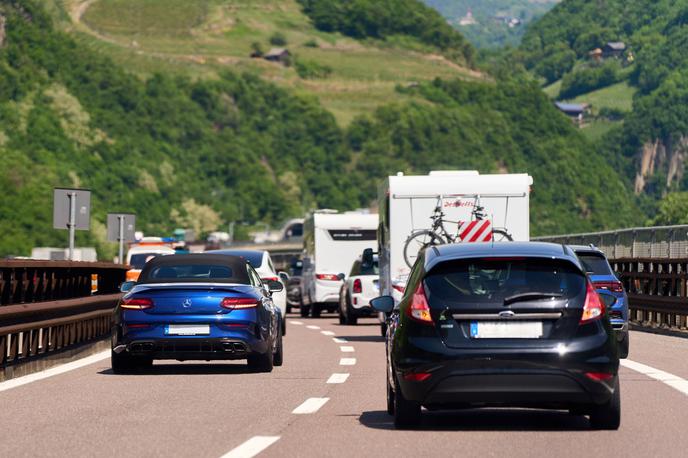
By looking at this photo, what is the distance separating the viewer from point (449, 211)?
24.7 m

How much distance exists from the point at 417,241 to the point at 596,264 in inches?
154

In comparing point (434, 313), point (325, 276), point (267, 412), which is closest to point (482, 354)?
point (434, 313)

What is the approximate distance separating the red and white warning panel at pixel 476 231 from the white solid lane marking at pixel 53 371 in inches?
229

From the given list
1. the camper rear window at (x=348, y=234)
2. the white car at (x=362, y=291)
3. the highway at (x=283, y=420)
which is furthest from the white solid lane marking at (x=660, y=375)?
the camper rear window at (x=348, y=234)

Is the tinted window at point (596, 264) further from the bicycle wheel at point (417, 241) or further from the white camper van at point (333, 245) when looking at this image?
the white camper van at point (333, 245)

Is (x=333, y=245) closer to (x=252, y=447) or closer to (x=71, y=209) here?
(x=71, y=209)

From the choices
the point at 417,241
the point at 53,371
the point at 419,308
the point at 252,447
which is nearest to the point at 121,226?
the point at 417,241

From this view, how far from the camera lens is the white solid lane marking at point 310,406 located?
1285 centimetres

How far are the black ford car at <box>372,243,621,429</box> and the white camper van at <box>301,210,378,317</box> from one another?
29155mm

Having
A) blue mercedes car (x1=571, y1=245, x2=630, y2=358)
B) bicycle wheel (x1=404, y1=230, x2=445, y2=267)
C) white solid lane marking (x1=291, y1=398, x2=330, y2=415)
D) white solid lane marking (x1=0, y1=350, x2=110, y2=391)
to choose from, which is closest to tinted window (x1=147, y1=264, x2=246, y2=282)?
white solid lane marking (x1=0, y1=350, x2=110, y2=391)

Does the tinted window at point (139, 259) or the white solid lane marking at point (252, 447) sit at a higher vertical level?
the tinted window at point (139, 259)

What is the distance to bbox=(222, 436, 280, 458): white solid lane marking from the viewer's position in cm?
988

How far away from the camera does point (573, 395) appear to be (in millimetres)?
10984

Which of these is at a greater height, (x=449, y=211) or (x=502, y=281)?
(x=449, y=211)
